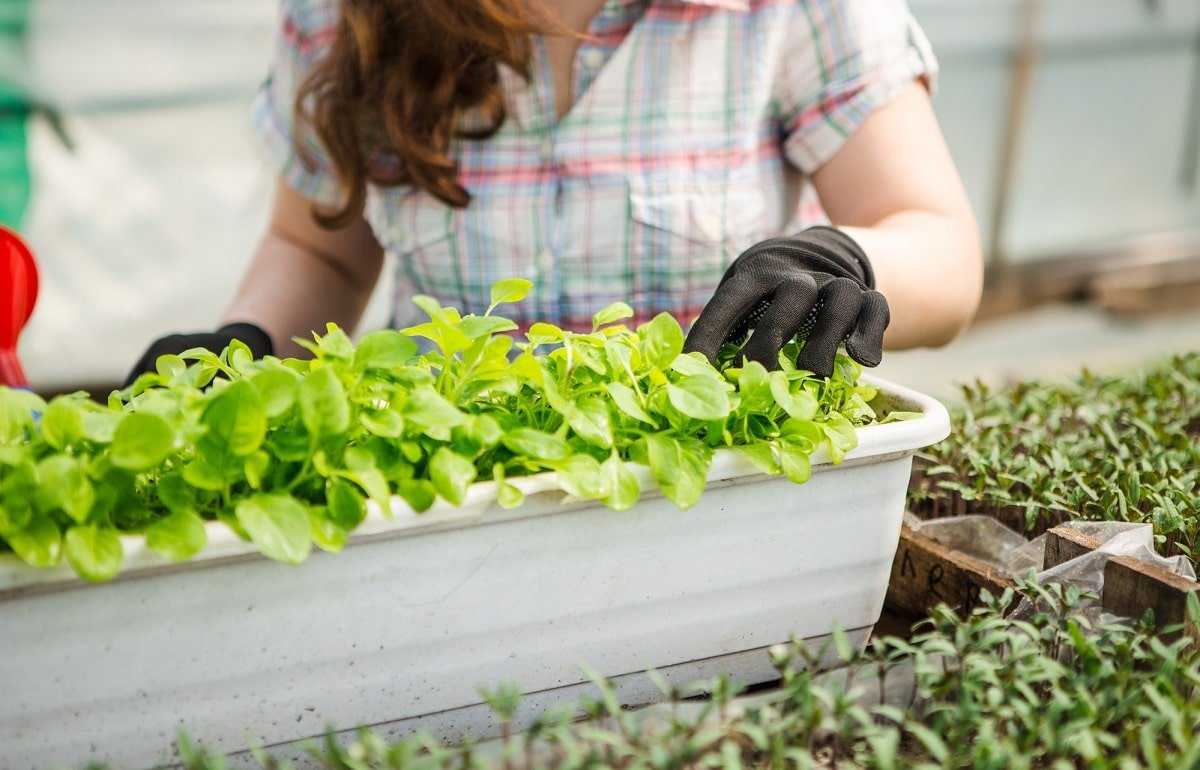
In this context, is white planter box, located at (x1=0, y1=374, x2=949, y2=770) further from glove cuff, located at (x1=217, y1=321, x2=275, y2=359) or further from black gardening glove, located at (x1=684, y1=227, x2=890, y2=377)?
glove cuff, located at (x1=217, y1=321, x2=275, y2=359)

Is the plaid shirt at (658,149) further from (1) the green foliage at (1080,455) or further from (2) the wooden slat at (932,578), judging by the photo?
(2) the wooden slat at (932,578)

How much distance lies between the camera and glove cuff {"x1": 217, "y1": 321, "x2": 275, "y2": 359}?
119cm

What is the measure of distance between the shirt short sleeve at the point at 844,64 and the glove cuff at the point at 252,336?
69 centimetres

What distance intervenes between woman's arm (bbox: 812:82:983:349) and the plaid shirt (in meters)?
0.03

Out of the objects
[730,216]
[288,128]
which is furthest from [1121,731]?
[288,128]

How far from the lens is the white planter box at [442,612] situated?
1.79ft

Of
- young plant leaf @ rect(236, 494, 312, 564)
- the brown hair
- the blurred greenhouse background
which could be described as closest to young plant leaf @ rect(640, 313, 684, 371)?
young plant leaf @ rect(236, 494, 312, 564)

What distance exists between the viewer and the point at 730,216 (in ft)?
4.33

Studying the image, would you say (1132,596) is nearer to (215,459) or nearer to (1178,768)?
(1178,768)

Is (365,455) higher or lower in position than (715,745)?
higher

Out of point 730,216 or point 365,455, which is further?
point 730,216

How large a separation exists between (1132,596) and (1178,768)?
7.5 inches

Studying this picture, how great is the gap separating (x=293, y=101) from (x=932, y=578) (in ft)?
3.49

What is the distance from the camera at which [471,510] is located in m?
0.58
